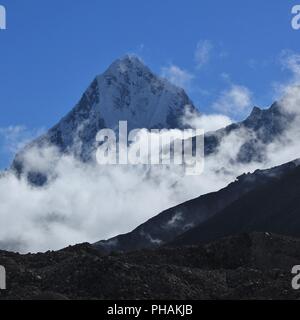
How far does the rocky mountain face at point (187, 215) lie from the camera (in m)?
138

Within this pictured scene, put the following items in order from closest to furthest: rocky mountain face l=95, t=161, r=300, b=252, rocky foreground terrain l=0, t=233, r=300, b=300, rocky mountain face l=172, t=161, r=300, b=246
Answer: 1. rocky foreground terrain l=0, t=233, r=300, b=300
2. rocky mountain face l=172, t=161, r=300, b=246
3. rocky mountain face l=95, t=161, r=300, b=252

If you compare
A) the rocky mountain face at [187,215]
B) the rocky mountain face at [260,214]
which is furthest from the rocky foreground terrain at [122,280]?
the rocky mountain face at [187,215]

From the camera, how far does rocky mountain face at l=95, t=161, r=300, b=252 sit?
138 meters

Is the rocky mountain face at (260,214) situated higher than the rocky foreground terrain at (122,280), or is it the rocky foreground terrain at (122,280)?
the rocky mountain face at (260,214)

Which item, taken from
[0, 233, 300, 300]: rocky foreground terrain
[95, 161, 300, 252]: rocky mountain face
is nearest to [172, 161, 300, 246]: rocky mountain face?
[95, 161, 300, 252]: rocky mountain face

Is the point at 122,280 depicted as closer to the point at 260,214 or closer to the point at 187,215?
the point at 260,214

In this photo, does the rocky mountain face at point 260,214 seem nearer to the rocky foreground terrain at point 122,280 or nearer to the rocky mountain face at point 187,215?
the rocky mountain face at point 187,215

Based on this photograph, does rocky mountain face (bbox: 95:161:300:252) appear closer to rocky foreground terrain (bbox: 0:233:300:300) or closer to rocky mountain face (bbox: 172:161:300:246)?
rocky mountain face (bbox: 172:161:300:246)

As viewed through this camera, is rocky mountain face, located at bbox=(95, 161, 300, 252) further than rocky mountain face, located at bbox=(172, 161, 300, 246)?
Yes

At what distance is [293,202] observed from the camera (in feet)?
348

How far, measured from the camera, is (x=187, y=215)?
480ft

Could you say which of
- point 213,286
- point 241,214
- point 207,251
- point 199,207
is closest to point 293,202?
point 241,214

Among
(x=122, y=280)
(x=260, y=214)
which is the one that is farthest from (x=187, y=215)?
(x=122, y=280)

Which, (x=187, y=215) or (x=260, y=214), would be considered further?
(x=187, y=215)
